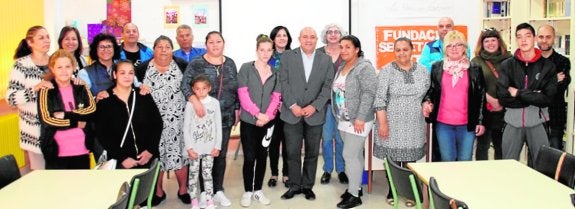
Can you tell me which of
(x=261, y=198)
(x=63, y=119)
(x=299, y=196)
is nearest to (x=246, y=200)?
(x=261, y=198)

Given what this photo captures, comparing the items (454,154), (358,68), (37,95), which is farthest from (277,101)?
(37,95)

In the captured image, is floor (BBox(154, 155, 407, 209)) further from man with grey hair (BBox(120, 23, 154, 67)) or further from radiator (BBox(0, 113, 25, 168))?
radiator (BBox(0, 113, 25, 168))

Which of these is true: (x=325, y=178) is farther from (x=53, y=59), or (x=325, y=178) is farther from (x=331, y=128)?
(x=53, y=59)

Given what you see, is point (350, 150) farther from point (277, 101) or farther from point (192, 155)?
point (192, 155)

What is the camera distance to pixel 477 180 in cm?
279

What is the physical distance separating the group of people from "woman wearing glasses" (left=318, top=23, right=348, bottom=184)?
490 millimetres

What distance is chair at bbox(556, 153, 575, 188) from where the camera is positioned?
282cm

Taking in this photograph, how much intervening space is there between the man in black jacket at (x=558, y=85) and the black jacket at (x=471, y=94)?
0.56 metres

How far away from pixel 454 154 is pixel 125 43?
290 cm

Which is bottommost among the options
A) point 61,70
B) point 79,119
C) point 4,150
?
point 4,150

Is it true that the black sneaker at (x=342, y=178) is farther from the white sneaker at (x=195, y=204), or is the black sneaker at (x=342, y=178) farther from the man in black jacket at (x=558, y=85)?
the man in black jacket at (x=558, y=85)

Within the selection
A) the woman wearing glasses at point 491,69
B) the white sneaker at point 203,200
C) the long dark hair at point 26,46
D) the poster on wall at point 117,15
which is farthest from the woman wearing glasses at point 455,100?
the poster on wall at point 117,15

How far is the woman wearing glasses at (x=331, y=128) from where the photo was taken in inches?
193

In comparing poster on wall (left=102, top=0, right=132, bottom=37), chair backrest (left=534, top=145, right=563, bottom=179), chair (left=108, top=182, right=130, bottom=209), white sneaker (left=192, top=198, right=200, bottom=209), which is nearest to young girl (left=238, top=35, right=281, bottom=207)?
white sneaker (left=192, top=198, right=200, bottom=209)
